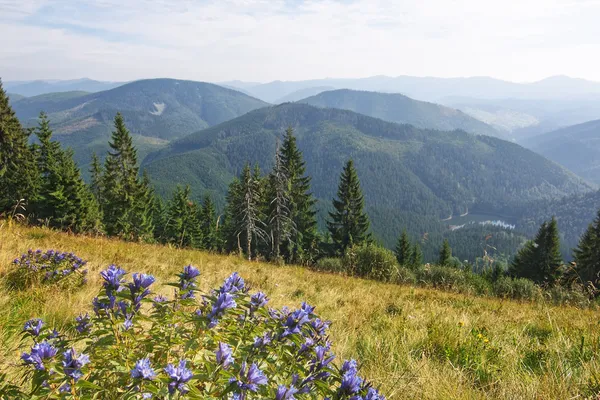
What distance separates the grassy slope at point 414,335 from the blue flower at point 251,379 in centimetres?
149

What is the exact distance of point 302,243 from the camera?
4144 cm

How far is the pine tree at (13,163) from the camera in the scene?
29.0m

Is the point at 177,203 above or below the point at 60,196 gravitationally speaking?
below

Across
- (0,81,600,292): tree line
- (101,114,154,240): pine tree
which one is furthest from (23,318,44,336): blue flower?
(101,114,154,240): pine tree

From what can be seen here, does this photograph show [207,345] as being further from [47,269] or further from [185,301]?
[47,269]

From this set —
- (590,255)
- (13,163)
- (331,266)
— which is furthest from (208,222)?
(590,255)

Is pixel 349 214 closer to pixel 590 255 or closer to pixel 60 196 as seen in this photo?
pixel 590 255

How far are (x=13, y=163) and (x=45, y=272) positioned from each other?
109 ft

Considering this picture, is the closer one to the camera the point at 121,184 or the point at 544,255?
the point at 121,184

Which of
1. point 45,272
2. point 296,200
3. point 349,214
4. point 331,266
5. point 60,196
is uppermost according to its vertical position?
point 45,272

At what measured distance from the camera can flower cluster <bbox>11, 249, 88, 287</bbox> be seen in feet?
15.0

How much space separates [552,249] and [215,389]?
4880 cm

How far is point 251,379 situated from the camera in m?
1.44

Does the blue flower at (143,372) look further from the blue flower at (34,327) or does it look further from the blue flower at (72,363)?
the blue flower at (34,327)
